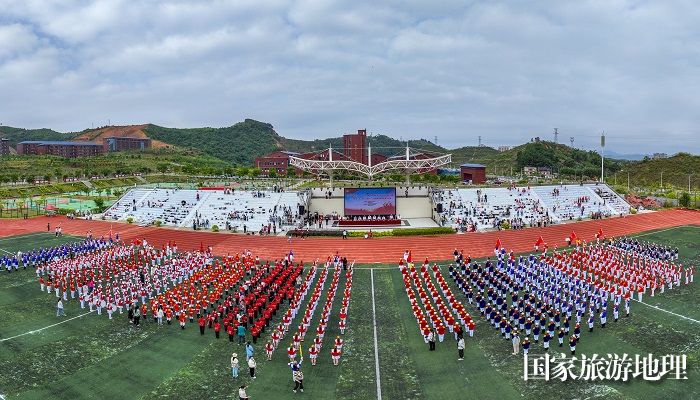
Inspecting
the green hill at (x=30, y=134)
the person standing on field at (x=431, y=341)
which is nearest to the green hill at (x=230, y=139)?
the green hill at (x=30, y=134)

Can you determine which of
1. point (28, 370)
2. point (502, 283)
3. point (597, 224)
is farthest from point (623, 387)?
point (597, 224)

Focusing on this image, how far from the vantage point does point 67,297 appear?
23641 mm

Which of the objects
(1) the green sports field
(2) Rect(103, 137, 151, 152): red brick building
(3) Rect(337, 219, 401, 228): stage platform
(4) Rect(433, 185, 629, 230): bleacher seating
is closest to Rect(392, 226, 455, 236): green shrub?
(4) Rect(433, 185, 629, 230): bleacher seating

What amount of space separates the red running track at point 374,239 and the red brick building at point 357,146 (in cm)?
6064

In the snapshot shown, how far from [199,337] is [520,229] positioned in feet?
103

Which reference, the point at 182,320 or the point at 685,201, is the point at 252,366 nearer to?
the point at 182,320

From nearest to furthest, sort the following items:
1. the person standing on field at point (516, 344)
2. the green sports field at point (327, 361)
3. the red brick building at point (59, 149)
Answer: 1. the green sports field at point (327, 361)
2. the person standing on field at point (516, 344)
3. the red brick building at point (59, 149)

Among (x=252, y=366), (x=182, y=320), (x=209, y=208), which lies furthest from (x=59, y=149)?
(x=252, y=366)

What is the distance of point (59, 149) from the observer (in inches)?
4855

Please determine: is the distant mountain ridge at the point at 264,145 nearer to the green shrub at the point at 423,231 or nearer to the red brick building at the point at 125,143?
the red brick building at the point at 125,143

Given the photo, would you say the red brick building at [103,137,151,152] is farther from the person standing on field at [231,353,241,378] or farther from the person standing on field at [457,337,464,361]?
the person standing on field at [457,337,464,361]

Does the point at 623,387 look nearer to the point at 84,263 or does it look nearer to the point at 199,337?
the point at 199,337

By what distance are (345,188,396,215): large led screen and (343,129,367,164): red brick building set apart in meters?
51.9

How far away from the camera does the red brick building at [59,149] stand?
123125 millimetres
